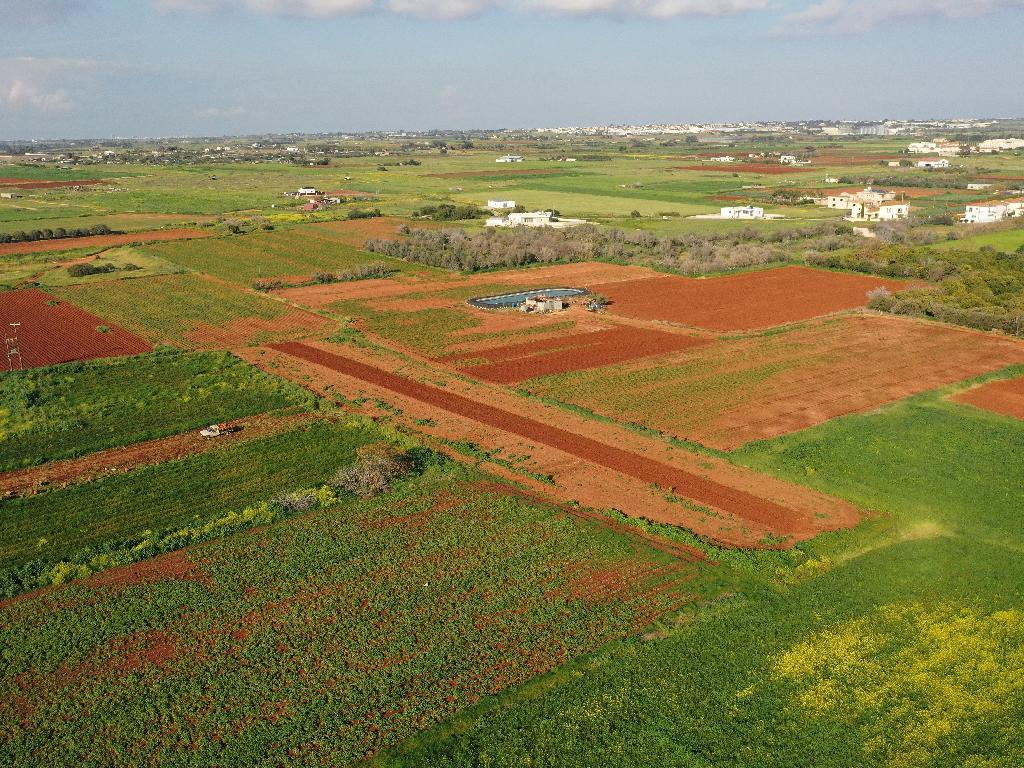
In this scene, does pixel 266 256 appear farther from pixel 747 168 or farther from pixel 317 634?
pixel 747 168

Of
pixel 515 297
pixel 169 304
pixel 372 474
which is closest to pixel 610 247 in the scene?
pixel 515 297

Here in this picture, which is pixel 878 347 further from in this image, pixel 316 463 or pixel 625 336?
pixel 316 463

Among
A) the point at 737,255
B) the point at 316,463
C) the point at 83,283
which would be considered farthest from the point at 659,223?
the point at 316,463

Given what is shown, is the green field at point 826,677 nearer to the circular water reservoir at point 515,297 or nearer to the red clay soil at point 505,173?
the circular water reservoir at point 515,297

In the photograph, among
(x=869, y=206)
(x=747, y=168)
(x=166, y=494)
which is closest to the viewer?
(x=166, y=494)

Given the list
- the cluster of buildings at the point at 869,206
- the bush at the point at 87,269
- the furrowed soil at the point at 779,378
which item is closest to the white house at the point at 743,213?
the cluster of buildings at the point at 869,206

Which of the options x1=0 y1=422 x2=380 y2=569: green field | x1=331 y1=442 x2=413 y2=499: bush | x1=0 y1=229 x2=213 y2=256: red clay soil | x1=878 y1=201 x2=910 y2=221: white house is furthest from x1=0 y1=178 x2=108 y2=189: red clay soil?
x1=331 y1=442 x2=413 y2=499: bush
